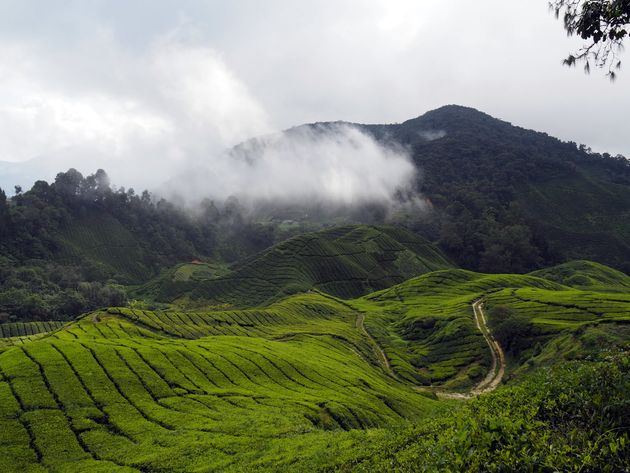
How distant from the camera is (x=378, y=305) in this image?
125562 mm

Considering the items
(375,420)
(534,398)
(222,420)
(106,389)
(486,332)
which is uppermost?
(534,398)

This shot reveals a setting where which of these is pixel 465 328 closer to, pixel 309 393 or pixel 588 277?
pixel 309 393

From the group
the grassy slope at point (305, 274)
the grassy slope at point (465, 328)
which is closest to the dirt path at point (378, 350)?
the grassy slope at point (465, 328)

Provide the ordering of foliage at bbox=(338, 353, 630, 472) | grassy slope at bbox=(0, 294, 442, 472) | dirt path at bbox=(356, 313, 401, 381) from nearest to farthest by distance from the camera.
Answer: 1. foliage at bbox=(338, 353, 630, 472)
2. grassy slope at bbox=(0, 294, 442, 472)
3. dirt path at bbox=(356, 313, 401, 381)

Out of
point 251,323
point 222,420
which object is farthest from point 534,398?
point 251,323

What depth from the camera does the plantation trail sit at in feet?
207

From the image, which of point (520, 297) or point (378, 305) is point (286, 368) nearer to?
point (520, 297)

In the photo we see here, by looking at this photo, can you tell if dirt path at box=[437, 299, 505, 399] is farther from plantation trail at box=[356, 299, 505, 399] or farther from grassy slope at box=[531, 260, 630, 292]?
grassy slope at box=[531, 260, 630, 292]

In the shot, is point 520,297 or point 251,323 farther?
point 520,297

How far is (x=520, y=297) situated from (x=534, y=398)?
301 ft

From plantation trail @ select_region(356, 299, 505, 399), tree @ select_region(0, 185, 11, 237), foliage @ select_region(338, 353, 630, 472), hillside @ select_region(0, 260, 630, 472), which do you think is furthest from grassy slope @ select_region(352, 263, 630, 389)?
tree @ select_region(0, 185, 11, 237)

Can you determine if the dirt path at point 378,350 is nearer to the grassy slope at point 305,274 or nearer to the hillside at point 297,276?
the hillside at point 297,276

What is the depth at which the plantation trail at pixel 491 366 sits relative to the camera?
63.1 m

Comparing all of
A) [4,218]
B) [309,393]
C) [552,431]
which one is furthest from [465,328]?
[4,218]
